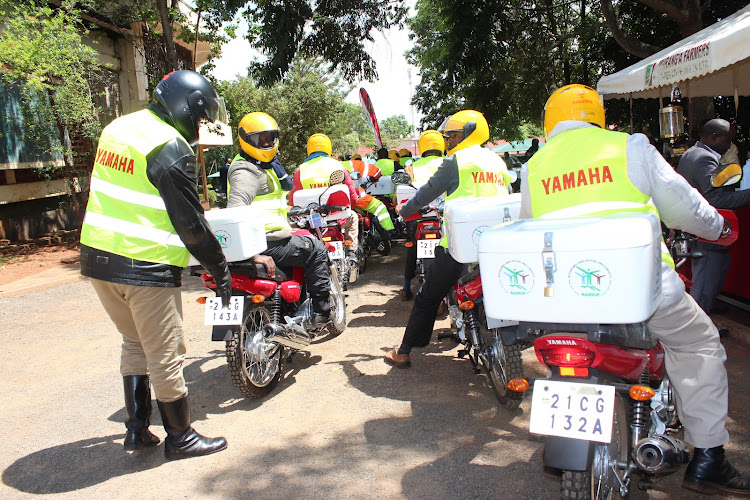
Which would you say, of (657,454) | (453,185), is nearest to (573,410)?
(657,454)

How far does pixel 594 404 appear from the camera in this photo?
2.34 metres

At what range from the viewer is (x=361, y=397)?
14.6 feet

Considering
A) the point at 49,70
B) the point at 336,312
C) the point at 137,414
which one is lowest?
the point at 137,414

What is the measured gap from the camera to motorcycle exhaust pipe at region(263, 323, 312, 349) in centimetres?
449

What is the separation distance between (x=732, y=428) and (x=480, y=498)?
5.42 ft

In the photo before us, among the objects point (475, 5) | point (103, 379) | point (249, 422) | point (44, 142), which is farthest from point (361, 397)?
point (44, 142)

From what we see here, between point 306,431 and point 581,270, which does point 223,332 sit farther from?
point 581,270

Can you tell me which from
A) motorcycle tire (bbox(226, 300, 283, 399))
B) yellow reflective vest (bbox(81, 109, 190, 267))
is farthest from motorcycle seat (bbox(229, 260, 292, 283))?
yellow reflective vest (bbox(81, 109, 190, 267))

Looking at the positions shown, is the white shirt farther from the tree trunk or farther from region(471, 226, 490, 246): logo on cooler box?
the tree trunk

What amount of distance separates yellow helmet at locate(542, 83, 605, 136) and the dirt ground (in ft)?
30.8

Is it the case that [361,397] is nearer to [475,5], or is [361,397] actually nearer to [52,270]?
[52,270]

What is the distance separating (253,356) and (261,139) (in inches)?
70.8

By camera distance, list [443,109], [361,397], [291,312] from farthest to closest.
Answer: [443,109] < [291,312] < [361,397]

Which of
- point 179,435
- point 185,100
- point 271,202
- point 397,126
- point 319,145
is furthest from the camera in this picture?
point 397,126
